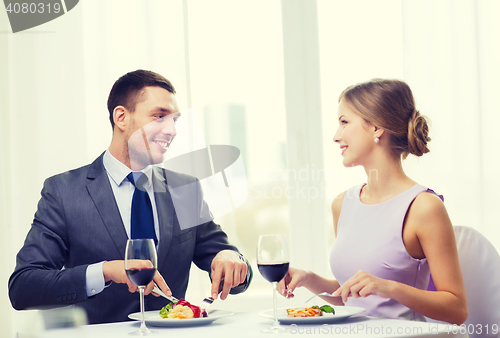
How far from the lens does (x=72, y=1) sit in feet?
7.50

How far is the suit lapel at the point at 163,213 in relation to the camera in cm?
162

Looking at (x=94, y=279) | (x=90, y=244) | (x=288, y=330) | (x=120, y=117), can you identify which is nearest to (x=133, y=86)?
(x=120, y=117)

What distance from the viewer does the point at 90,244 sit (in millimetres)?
1534

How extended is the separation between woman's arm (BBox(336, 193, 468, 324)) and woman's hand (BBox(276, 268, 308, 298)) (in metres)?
0.14

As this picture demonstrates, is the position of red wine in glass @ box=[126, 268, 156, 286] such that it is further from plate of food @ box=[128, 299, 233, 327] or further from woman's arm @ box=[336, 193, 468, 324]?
woman's arm @ box=[336, 193, 468, 324]

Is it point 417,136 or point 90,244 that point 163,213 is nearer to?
point 90,244

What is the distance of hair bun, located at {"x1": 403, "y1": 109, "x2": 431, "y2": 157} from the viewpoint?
1.50m

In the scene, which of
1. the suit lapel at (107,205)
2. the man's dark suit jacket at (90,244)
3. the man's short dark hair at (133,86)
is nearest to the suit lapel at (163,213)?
the man's dark suit jacket at (90,244)

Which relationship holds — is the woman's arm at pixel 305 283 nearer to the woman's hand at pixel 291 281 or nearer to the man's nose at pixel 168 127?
the woman's hand at pixel 291 281

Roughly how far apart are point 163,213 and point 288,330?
32.6 inches

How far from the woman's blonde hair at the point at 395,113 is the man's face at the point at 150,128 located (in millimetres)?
719

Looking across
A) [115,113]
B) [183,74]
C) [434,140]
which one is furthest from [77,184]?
[434,140]

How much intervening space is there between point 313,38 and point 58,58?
1348mm

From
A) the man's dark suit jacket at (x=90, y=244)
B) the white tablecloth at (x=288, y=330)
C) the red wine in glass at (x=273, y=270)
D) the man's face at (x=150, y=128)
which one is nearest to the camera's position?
the white tablecloth at (x=288, y=330)
